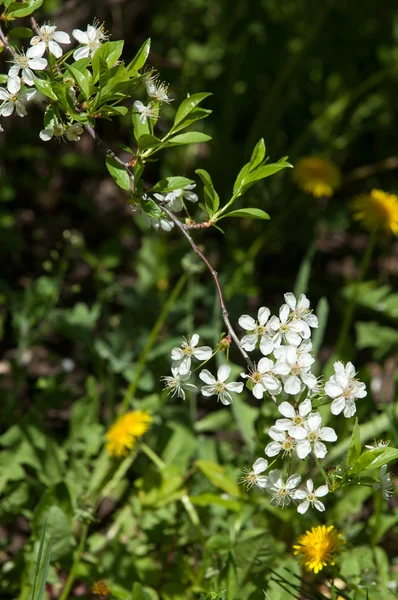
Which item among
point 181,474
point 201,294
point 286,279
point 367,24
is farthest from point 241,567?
point 367,24

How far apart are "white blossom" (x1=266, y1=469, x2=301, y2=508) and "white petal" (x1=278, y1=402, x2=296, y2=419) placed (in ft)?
0.42

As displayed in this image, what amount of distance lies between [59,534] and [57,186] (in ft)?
5.90

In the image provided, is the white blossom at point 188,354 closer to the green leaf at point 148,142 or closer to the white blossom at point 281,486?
the white blossom at point 281,486

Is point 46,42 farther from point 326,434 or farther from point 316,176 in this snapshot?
point 316,176

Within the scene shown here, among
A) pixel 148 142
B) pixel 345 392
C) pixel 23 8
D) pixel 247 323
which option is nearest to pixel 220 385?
pixel 247 323

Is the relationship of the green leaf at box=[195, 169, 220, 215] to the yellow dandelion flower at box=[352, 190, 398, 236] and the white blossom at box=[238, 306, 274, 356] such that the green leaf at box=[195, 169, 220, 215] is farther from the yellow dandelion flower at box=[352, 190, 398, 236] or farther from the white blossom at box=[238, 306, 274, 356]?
the yellow dandelion flower at box=[352, 190, 398, 236]

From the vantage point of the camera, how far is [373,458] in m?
1.46

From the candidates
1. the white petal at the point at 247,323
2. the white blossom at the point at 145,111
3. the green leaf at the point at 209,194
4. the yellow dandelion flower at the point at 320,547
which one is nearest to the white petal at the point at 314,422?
the white petal at the point at 247,323

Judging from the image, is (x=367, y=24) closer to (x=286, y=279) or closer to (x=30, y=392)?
(x=286, y=279)

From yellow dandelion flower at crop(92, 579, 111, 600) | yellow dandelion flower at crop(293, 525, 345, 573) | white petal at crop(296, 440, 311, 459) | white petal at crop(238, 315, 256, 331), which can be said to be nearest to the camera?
white petal at crop(296, 440, 311, 459)

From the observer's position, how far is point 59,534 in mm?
2002

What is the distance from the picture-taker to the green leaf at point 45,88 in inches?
57.9

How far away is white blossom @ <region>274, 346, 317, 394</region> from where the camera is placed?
1.43 meters

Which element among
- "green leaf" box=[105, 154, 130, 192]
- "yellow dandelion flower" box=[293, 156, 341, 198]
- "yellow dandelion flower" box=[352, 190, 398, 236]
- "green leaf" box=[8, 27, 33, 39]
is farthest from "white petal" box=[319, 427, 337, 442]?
"yellow dandelion flower" box=[293, 156, 341, 198]
